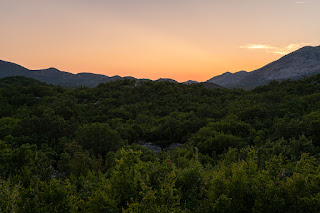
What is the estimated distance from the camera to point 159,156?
754 inches

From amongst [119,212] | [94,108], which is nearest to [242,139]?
[119,212]

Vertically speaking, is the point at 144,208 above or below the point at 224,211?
above

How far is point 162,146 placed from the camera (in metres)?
29.4

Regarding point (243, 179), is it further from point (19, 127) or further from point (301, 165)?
point (19, 127)

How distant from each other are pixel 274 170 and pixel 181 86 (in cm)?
5343

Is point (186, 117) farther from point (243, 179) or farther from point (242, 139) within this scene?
point (243, 179)

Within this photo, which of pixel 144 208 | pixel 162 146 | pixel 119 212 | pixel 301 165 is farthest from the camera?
pixel 162 146

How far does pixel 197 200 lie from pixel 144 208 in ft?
9.17

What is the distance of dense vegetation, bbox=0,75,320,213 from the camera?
730cm

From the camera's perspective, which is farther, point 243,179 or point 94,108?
point 94,108

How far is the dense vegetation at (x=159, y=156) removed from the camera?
23.9 ft

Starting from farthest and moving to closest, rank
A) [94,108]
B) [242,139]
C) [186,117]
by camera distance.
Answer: [94,108] < [186,117] < [242,139]

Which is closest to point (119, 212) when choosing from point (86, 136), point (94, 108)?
point (86, 136)

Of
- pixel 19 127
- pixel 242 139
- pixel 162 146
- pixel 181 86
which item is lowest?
pixel 162 146
